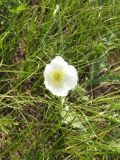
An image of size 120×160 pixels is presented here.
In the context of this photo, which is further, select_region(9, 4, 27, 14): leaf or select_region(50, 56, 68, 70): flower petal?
select_region(9, 4, 27, 14): leaf

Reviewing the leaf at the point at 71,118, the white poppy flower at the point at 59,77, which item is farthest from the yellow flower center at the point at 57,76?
the leaf at the point at 71,118

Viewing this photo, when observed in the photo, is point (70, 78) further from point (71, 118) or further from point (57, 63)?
point (71, 118)

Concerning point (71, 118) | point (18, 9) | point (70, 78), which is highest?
point (18, 9)

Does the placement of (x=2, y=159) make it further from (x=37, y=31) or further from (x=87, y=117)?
(x=37, y=31)

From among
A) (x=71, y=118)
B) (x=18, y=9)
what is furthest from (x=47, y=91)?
(x=18, y=9)

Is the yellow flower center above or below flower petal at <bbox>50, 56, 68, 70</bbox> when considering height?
below

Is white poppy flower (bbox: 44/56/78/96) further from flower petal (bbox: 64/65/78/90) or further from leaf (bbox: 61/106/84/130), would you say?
leaf (bbox: 61/106/84/130)

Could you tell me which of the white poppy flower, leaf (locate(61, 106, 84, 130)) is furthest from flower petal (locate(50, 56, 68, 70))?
leaf (locate(61, 106, 84, 130))
